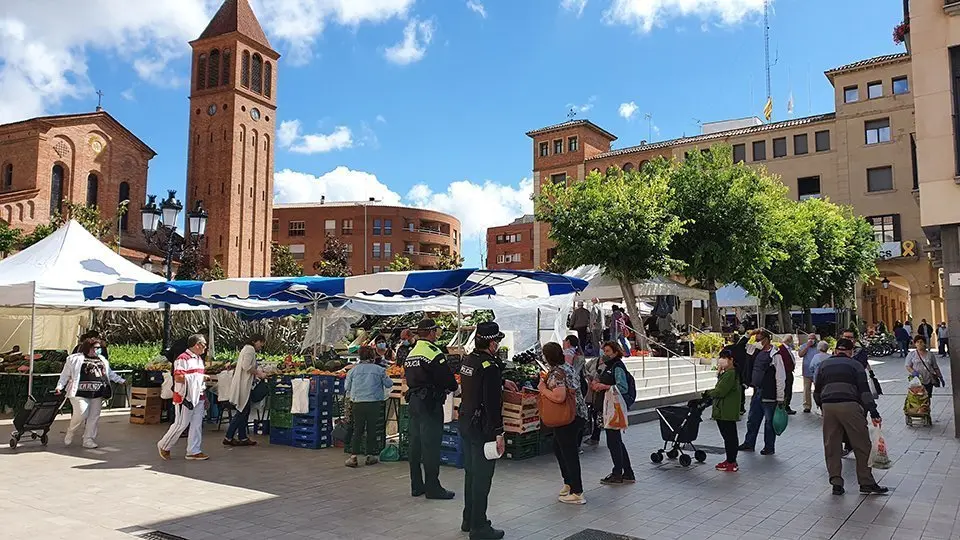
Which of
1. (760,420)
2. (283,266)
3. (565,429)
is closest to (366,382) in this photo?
(565,429)

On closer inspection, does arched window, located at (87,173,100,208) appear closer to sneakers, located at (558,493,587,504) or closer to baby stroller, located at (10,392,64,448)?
baby stroller, located at (10,392,64,448)

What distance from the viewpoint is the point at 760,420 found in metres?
10.1

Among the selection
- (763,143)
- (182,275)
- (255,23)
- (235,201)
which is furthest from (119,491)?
(255,23)

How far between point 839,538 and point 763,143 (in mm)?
47810

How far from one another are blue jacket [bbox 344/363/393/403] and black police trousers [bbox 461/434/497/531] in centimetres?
296

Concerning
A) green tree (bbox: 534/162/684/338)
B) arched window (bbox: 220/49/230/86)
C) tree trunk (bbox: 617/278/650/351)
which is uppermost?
arched window (bbox: 220/49/230/86)

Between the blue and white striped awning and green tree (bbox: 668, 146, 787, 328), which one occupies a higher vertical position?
green tree (bbox: 668, 146, 787, 328)

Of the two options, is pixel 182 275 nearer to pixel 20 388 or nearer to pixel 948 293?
pixel 20 388

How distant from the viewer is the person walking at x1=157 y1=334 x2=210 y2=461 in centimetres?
968

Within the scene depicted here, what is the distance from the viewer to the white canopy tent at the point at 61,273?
1297 cm

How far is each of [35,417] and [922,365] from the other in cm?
1471

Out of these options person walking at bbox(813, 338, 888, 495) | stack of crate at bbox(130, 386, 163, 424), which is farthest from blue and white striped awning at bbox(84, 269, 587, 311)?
person walking at bbox(813, 338, 888, 495)

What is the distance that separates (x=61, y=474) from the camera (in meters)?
8.70

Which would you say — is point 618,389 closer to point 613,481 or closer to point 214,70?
point 613,481
